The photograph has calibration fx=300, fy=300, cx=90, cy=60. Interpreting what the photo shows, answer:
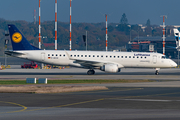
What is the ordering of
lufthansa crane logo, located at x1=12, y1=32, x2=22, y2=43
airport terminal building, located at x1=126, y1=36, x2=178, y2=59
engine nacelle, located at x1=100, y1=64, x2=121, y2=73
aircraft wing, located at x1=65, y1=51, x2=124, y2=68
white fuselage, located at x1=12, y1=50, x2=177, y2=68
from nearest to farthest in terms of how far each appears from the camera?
1. engine nacelle, located at x1=100, y1=64, x2=121, y2=73
2. aircraft wing, located at x1=65, y1=51, x2=124, y2=68
3. white fuselage, located at x1=12, y1=50, x2=177, y2=68
4. lufthansa crane logo, located at x1=12, y1=32, x2=22, y2=43
5. airport terminal building, located at x1=126, y1=36, x2=178, y2=59

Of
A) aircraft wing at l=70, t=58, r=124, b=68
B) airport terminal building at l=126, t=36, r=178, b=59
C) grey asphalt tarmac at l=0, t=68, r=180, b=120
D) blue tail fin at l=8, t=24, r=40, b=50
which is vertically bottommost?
grey asphalt tarmac at l=0, t=68, r=180, b=120

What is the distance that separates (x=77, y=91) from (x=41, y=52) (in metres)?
25.1

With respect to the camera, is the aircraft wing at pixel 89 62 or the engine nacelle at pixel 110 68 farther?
the aircraft wing at pixel 89 62

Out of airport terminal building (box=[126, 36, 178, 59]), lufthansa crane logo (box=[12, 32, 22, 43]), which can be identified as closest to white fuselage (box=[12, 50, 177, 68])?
lufthansa crane logo (box=[12, 32, 22, 43])

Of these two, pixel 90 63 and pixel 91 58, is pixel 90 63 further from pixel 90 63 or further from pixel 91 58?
pixel 91 58

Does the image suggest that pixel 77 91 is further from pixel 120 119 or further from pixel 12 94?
pixel 120 119

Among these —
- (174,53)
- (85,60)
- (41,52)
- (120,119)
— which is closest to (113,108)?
(120,119)

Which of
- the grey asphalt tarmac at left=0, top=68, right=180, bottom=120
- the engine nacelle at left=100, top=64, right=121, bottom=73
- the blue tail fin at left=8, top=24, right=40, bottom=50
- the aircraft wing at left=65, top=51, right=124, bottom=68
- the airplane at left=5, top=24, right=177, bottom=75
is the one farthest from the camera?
the blue tail fin at left=8, top=24, right=40, bottom=50

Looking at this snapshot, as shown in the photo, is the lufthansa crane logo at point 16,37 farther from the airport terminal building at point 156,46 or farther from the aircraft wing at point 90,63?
the airport terminal building at point 156,46

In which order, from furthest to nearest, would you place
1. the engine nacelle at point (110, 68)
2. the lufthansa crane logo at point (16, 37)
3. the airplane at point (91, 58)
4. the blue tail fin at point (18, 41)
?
1. the lufthansa crane logo at point (16, 37)
2. the blue tail fin at point (18, 41)
3. the airplane at point (91, 58)
4. the engine nacelle at point (110, 68)

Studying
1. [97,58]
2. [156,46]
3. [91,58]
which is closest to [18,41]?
[91,58]

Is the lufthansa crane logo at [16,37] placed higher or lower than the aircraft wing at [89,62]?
higher

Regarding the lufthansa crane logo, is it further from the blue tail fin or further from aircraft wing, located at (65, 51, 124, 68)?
aircraft wing, located at (65, 51, 124, 68)

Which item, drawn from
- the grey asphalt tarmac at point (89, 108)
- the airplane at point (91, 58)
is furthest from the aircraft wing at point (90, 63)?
the grey asphalt tarmac at point (89, 108)
